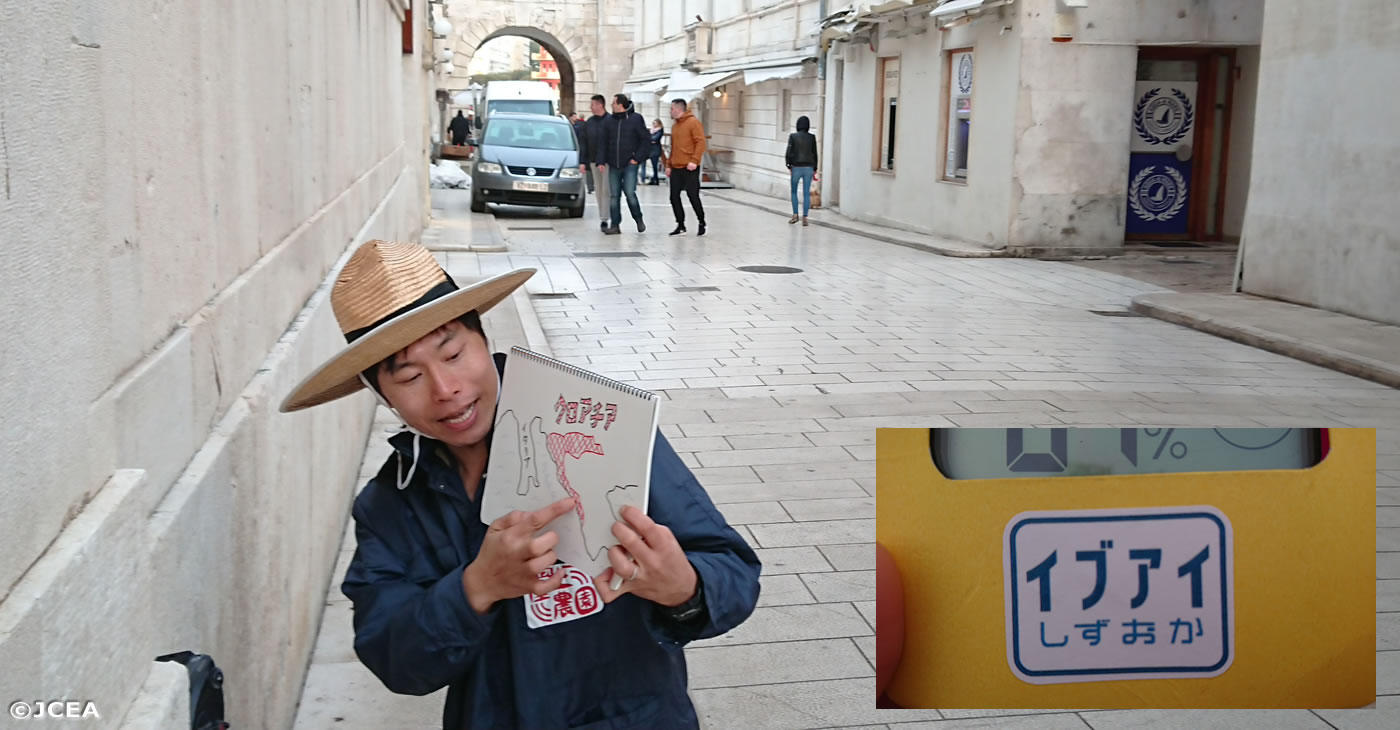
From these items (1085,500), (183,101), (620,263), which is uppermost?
(183,101)

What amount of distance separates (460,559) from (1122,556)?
1111 millimetres

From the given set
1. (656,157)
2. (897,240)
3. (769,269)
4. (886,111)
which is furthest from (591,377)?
(656,157)

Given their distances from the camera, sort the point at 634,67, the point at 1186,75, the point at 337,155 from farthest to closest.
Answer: the point at 634,67
the point at 1186,75
the point at 337,155

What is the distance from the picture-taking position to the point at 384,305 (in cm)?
204

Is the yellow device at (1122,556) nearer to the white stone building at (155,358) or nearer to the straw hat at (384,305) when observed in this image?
the straw hat at (384,305)

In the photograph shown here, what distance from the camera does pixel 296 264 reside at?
13.6 ft

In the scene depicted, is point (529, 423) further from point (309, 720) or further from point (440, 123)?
point (440, 123)

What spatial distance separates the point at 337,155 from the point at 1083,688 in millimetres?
4379

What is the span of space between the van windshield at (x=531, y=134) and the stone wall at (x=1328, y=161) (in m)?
12.6

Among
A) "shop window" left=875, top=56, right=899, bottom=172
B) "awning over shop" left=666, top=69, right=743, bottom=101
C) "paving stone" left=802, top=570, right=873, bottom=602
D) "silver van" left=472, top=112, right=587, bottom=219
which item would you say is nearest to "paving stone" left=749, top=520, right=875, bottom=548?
"paving stone" left=802, top=570, right=873, bottom=602

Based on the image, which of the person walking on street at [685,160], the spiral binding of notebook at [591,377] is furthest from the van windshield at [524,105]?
the spiral binding of notebook at [591,377]

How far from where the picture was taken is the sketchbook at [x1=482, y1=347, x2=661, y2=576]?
1731mm

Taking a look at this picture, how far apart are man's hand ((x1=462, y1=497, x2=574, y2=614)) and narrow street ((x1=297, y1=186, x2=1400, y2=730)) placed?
197 cm

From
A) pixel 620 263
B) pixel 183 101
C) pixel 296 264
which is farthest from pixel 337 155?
pixel 620 263
